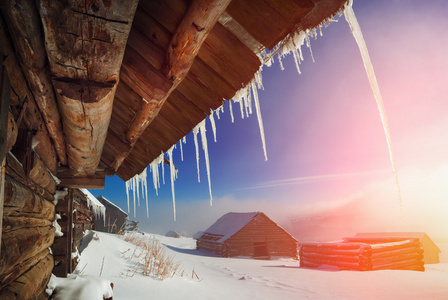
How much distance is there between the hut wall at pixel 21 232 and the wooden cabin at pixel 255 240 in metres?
19.9

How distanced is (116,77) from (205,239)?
25.3 m

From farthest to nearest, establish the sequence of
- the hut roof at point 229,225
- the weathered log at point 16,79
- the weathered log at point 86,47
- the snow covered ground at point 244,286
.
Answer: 1. the hut roof at point 229,225
2. the snow covered ground at point 244,286
3. the weathered log at point 16,79
4. the weathered log at point 86,47

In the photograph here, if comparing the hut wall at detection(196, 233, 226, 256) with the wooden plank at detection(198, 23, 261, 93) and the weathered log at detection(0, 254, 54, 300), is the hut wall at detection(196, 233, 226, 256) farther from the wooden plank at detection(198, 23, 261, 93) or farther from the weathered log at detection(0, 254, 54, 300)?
the wooden plank at detection(198, 23, 261, 93)

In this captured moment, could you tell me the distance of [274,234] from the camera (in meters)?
22.7

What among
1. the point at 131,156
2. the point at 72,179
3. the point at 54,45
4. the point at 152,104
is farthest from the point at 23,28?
the point at 72,179

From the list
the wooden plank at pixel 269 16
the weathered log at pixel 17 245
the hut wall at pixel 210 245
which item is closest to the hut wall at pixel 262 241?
the hut wall at pixel 210 245

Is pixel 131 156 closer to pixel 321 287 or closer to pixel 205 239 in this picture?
pixel 321 287

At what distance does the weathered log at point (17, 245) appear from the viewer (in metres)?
1.74

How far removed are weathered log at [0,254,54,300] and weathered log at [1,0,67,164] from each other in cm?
140

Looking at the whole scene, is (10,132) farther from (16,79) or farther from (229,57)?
(229,57)

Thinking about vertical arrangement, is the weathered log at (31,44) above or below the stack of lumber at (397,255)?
above

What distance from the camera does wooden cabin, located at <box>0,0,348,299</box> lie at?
117 centimetres

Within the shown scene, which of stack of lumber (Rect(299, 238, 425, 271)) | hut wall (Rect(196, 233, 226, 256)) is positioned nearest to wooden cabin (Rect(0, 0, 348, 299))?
stack of lumber (Rect(299, 238, 425, 271))

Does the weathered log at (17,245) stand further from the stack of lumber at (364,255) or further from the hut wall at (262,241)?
the hut wall at (262,241)
